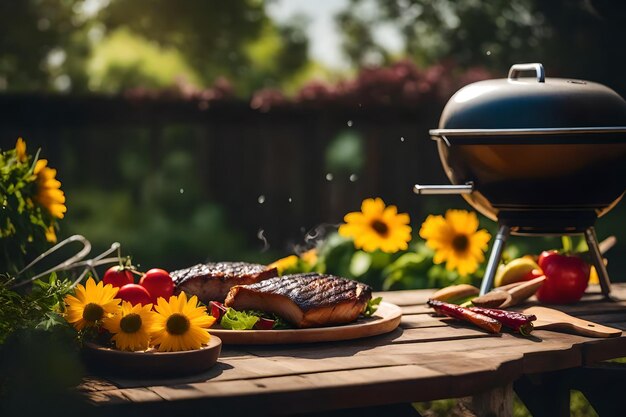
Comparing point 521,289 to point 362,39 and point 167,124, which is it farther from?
point 362,39

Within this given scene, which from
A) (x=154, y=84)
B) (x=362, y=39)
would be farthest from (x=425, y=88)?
(x=362, y=39)

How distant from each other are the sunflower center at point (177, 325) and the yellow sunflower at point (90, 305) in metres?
0.17

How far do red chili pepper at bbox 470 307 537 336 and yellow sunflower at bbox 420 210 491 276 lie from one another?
0.87m

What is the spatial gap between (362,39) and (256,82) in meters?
2.78

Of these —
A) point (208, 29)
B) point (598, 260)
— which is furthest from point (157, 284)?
point (208, 29)

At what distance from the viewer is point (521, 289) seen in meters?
3.39

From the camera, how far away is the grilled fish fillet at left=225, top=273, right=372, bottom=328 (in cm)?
271

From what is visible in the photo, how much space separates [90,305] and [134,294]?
33 centimetres

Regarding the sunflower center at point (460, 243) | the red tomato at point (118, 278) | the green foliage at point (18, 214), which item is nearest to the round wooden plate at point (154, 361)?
the red tomato at point (118, 278)

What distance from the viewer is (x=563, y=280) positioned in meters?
3.49

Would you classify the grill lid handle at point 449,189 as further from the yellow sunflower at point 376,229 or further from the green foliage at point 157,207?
the green foliage at point 157,207

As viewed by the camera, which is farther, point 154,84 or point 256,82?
point 256,82

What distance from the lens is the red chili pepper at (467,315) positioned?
9.64 ft

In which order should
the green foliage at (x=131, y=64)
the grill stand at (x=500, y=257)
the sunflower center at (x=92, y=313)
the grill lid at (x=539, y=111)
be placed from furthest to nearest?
the green foliage at (x=131, y=64)
the grill stand at (x=500, y=257)
the grill lid at (x=539, y=111)
the sunflower center at (x=92, y=313)
